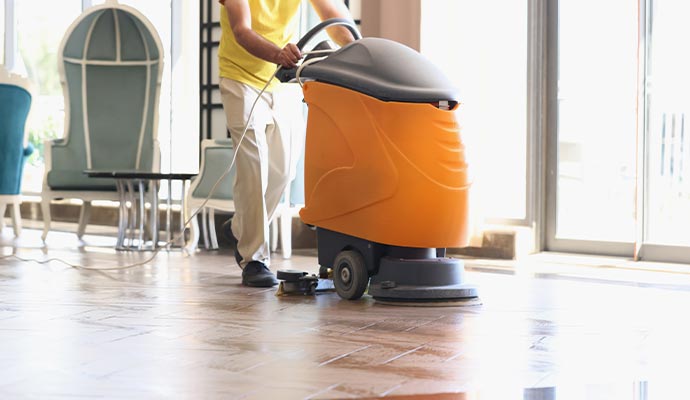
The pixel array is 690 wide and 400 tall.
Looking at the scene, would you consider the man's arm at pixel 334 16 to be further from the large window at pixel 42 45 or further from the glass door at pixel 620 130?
the large window at pixel 42 45

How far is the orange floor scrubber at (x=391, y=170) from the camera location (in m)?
2.74

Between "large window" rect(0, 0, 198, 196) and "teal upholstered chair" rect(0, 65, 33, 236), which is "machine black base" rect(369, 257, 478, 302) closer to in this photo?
"teal upholstered chair" rect(0, 65, 33, 236)

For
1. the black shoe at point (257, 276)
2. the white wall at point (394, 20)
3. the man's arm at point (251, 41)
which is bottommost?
the black shoe at point (257, 276)

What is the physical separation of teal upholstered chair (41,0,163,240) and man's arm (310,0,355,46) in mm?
2606

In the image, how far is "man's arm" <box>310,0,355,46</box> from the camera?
3.26m

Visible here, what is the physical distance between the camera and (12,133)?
591 cm

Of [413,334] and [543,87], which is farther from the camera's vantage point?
[543,87]

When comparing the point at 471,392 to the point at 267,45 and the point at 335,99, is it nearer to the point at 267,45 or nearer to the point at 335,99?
the point at 335,99

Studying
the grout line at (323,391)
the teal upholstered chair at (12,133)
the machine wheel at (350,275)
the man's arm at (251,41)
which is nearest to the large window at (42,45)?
the teal upholstered chair at (12,133)

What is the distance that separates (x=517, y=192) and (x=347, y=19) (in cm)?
247

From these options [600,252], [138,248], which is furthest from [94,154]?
[600,252]

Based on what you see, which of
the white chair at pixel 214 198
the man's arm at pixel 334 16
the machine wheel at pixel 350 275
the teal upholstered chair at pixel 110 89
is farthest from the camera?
the teal upholstered chair at pixel 110 89

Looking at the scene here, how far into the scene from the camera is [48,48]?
859 centimetres

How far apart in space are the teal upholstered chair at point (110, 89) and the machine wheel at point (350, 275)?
3000 mm
